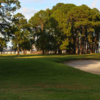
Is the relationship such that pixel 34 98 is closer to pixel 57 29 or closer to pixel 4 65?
pixel 4 65

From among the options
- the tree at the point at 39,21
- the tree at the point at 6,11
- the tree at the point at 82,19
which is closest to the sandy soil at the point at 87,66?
the tree at the point at 6,11

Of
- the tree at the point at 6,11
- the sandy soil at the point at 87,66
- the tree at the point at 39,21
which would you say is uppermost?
the tree at the point at 39,21

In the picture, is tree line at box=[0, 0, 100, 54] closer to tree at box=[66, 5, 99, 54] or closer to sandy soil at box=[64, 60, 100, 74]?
tree at box=[66, 5, 99, 54]

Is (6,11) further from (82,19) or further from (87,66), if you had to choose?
(82,19)

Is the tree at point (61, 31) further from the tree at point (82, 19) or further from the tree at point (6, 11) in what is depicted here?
the tree at point (6, 11)

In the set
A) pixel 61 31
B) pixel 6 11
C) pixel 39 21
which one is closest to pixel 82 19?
pixel 61 31

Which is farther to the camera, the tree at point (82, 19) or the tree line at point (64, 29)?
the tree at point (82, 19)

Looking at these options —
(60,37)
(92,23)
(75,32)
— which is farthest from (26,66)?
(75,32)

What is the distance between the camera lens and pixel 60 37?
5453 centimetres

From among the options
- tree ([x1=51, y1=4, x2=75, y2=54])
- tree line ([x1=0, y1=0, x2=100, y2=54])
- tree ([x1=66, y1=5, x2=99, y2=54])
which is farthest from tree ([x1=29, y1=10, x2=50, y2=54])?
tree ([x1=66, y1=5, x2=99, y2=54])

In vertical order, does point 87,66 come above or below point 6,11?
below

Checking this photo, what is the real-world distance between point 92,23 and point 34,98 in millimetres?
52617

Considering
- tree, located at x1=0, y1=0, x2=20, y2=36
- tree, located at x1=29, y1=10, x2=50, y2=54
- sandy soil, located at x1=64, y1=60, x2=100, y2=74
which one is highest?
tree, located at x1=29, y1=10, x2=50, y2=54

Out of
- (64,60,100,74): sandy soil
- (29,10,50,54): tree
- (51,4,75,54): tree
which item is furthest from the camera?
(29,10,50,54): tree
